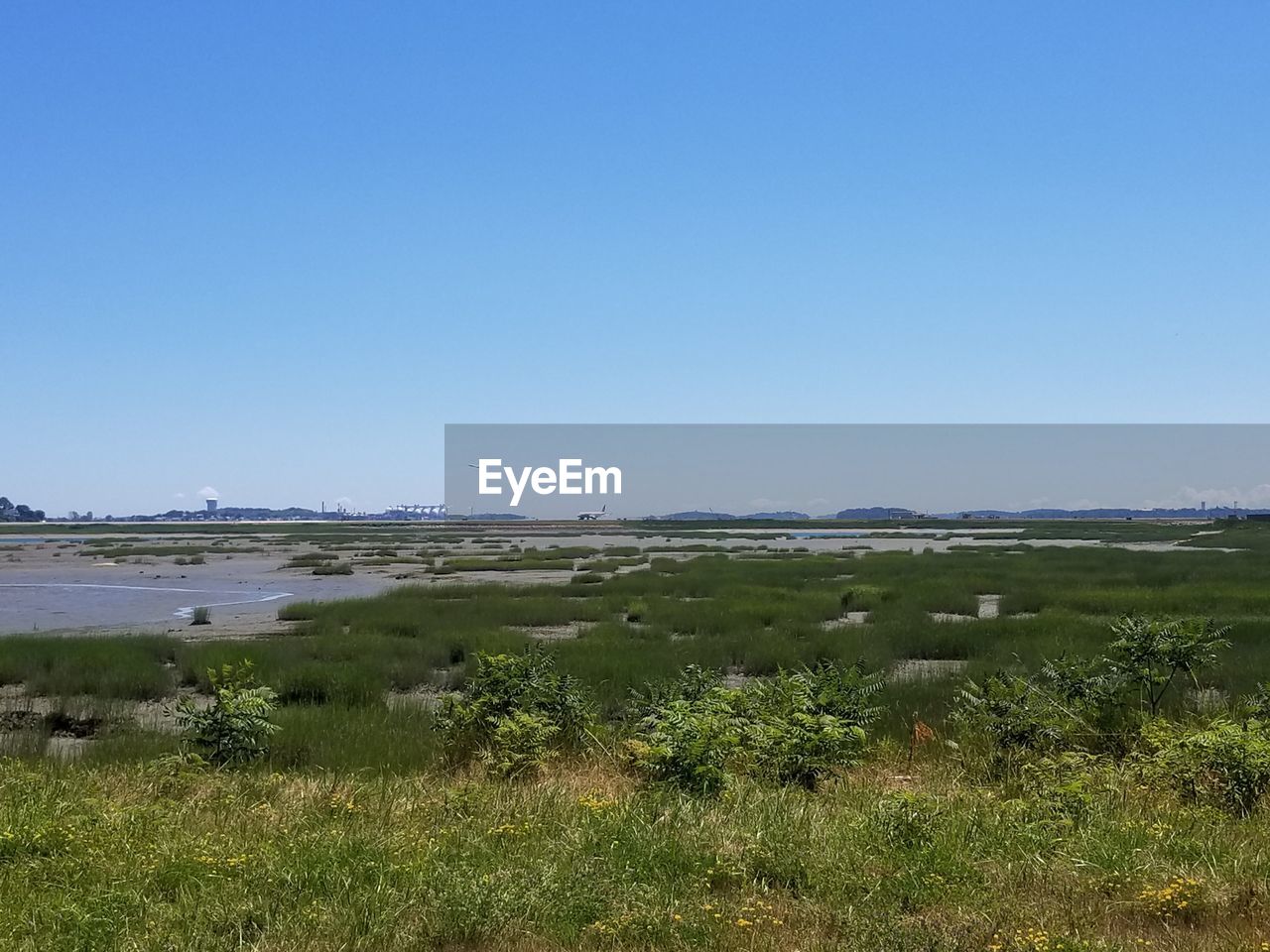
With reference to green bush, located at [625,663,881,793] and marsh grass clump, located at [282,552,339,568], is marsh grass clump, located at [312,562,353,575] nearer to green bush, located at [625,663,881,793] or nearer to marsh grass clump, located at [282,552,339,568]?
marsh grass clump, located at [282,552,339,568]

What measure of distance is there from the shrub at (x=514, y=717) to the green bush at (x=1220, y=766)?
17.0ft

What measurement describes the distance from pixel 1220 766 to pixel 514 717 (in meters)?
6.13

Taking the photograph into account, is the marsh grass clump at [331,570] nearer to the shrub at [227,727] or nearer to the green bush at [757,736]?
the shrub at [227,727]

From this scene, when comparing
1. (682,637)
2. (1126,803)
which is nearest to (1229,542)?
(682,637)

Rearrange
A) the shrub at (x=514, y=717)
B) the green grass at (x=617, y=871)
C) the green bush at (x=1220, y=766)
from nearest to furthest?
1. the green grass at (x=617, y=871)
2. the green bush at (x=1220, y=766)
3. the shrub at (x=514, y=717)

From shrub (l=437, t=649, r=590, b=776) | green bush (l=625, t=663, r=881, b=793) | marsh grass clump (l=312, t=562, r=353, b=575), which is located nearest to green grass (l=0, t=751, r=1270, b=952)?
green bush (l=625, t=663, r=881, b=793)

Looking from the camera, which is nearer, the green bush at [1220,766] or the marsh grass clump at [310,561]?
the green bush at [1220,766]

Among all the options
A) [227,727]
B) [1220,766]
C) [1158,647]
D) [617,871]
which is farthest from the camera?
[1158,647]

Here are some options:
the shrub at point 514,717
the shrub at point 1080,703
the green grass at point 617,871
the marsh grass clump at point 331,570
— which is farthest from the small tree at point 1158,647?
the marsh grass clump at point 331,570

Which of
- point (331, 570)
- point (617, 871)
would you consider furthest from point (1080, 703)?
point (331, 570)

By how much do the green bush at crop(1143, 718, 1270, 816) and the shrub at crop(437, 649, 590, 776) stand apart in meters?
5.18

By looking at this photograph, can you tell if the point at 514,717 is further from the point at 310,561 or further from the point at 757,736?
the point at 310,561

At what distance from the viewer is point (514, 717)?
9.67 meters

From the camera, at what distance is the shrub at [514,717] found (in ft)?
29.5
